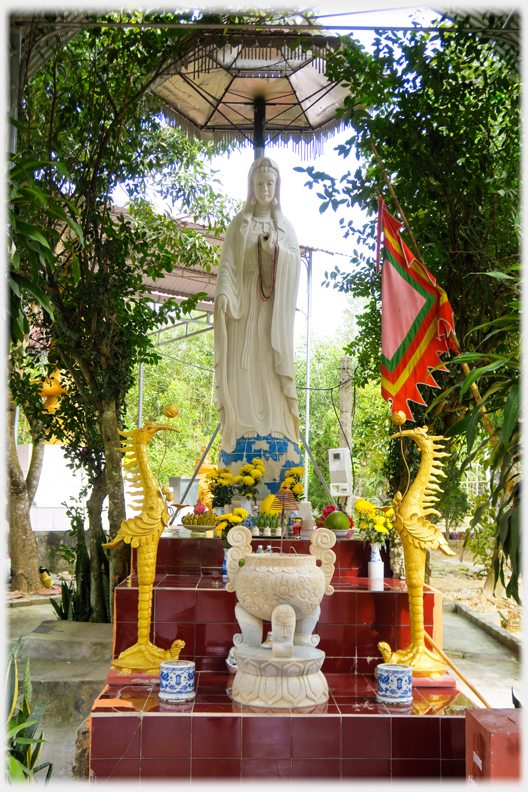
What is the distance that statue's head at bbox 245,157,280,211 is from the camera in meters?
7.43

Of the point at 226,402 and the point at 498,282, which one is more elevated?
the point at 498,282

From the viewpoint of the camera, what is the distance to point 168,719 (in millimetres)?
3953

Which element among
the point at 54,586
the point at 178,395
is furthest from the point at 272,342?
the point at 178,395

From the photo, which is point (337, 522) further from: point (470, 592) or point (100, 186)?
point (470, 592)

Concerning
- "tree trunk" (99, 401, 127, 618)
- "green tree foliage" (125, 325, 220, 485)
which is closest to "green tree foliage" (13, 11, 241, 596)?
"tree trunk" (99, 401, 127, 618)

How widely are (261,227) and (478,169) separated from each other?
7.64 feet

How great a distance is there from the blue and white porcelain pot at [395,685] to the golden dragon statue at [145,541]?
4.53 feet

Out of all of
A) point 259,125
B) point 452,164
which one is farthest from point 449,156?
point 259,125

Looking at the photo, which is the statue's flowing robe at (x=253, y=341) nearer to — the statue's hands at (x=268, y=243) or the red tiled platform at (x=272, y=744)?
the statue's hands at (x=268, y=243)

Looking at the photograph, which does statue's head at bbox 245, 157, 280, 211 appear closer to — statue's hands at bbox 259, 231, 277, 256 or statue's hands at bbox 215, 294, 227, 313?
statue's hands at bbox 259, 231, 277, 256

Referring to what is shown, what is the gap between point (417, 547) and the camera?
193 inches

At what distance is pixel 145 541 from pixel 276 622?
1262mm

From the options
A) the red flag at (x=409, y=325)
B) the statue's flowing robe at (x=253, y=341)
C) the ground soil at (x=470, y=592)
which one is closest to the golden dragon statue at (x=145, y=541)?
the red flag at (x=409, y=325)

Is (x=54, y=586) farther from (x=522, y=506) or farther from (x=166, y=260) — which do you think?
(x=522, y=506)
